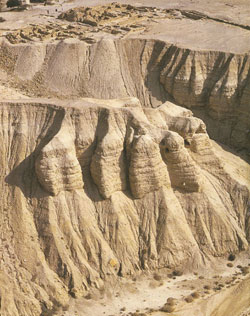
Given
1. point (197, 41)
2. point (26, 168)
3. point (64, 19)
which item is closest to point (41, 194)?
point (26, 168)

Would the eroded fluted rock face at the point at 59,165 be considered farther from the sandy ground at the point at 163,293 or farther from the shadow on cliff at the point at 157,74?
the shadow on cliff at the point at 157,74

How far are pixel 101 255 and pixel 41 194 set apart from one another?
235 inches

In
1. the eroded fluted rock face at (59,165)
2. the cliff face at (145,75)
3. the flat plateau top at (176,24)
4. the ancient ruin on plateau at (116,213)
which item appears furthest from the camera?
the flat plateau top at (176,24)

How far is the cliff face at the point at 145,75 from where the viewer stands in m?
43.2

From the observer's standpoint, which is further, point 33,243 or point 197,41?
point 197,41

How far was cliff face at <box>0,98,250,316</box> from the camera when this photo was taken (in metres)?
29.9

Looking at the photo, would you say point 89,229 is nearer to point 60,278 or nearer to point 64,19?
point 60,278

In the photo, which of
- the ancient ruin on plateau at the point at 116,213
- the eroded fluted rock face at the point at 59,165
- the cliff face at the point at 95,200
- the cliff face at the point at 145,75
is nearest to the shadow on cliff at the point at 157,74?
the cliff face at the point at 145,75

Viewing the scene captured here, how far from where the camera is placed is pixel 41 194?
101ft

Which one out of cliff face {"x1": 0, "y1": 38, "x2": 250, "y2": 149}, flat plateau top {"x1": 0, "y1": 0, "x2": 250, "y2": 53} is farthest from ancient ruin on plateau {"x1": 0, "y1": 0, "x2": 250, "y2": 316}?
flat plateau top {"x1": 0, "y1": 0, "x2": 250, "y2": 53}

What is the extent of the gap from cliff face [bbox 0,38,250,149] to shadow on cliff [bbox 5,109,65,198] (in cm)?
1139

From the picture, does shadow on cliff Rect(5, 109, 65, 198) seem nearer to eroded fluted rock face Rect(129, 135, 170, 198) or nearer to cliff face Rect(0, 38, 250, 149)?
eroded fluted rock face Rect(129, 135, 170, 198)

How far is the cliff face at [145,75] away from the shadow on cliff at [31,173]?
37.4 feet

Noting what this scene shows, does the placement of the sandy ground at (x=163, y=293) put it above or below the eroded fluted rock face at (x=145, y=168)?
below
